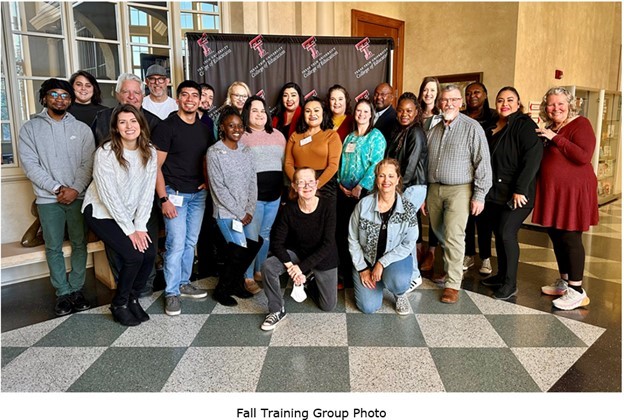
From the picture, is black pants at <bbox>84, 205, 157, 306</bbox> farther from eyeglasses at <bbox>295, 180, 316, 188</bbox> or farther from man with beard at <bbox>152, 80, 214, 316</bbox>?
eyeglasses at <bbox>295, 180, 316, 188</bbox>

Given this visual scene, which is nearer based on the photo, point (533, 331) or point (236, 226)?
point (533, 331)

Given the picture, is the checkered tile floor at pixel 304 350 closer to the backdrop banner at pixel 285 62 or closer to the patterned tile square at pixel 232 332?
the patterned tile square at pixel 232 332

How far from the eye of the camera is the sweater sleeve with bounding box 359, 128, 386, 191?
10.4 feet

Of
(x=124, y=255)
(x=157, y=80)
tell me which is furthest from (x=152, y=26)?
(x=124, y=255)

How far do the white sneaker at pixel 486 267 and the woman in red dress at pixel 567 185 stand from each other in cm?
73

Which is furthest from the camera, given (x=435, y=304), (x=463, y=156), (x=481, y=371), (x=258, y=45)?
(x=258, y=45)

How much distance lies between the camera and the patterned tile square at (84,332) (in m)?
2.66

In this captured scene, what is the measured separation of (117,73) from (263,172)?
2.06 metres

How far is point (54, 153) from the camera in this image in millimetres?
2986

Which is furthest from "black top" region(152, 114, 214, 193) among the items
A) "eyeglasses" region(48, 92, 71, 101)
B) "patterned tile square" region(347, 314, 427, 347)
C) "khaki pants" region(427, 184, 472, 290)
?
"khaki pants" region(427, 184, 472, 290)

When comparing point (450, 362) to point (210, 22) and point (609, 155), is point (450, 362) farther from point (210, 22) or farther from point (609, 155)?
point (609, 155)

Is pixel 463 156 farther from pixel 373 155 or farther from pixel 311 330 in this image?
pixel 311 330

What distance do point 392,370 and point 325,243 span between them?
92cm

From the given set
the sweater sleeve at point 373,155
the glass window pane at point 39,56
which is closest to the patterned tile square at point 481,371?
the sweater sleeve at point 373,155
